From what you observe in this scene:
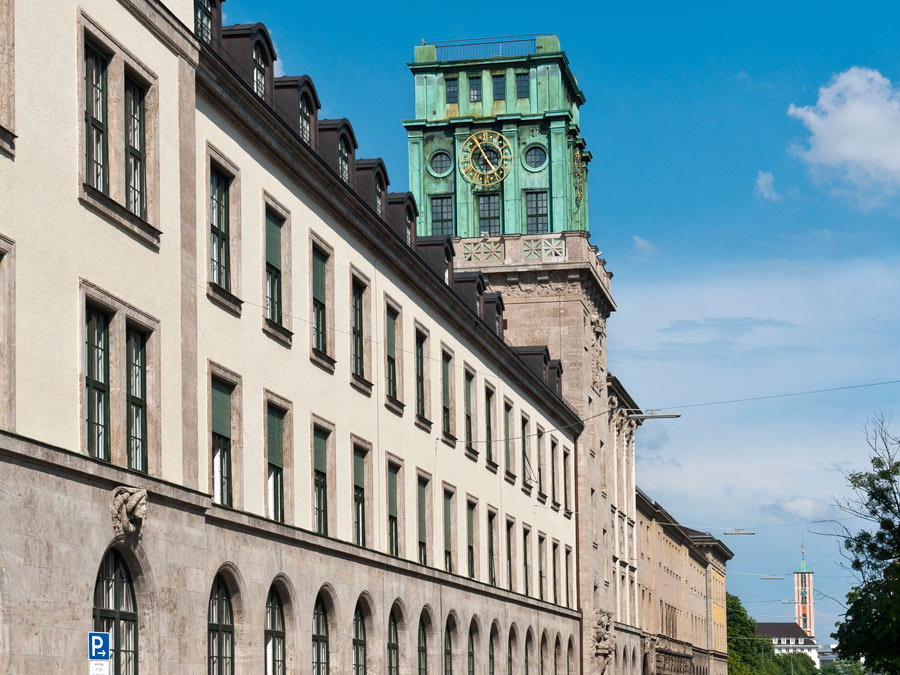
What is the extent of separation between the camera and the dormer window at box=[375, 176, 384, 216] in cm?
4019

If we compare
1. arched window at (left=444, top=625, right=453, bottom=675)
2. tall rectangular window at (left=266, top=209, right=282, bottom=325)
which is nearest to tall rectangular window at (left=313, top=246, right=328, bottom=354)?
tall rectangular window at (left=266, top=209, right=282, bottom=325)

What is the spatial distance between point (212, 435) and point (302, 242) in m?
6.64

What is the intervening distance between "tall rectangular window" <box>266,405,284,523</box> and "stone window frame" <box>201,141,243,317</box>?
275cm

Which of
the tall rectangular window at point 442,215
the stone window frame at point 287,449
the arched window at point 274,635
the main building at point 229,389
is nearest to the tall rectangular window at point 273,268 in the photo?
the main building at point 229,389

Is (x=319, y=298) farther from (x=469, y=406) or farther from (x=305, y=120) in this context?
(x=469, y=406)

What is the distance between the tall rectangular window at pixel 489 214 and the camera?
6800 centimetres

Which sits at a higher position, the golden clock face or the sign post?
the golden clock face

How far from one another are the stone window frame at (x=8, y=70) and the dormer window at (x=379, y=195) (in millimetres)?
20049

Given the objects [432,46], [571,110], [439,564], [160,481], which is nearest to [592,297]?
[571,110]

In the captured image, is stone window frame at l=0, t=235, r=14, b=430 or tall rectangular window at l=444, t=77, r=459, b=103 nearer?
stone window frame at l=0, t=235, r=14, b=430

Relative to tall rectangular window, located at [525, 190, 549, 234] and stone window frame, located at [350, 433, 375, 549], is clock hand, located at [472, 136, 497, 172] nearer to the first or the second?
tall rectangular window, located at [525, 190, 549, 234]

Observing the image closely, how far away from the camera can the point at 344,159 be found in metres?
37.8

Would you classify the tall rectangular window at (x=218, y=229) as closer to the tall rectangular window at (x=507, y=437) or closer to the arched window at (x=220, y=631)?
the arched window at (x=220, y=631)

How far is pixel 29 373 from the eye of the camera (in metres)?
20.1
